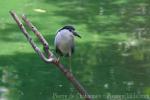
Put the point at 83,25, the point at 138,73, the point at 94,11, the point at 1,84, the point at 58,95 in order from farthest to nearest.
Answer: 1. the point at 94,11
2. the point at 83,25
3. the point at 138,73
4. the point at 1,84
5. the point at 58,95

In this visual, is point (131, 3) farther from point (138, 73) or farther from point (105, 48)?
point (138, 73)

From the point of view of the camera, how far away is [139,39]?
27.5 ft

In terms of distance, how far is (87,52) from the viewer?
7.75 metres

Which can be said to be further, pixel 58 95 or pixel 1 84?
pixel 1 84

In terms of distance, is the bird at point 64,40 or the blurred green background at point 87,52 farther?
the blurred green background at point 87,52

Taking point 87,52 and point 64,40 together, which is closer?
point 64,40

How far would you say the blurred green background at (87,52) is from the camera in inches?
243

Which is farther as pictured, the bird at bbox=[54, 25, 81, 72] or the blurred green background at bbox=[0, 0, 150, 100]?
the blurred green background at bbox=[0, 0, 150, 100]

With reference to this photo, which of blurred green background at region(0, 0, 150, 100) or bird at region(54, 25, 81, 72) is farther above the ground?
bird at region(54, 25, 81, 72)

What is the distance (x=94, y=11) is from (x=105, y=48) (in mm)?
2281

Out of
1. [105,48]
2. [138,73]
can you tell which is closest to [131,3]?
[105,48]

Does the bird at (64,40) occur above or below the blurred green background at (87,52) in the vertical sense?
above

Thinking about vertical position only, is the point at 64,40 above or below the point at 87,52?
above

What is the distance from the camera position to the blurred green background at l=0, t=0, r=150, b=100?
20.3 ft
